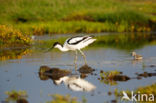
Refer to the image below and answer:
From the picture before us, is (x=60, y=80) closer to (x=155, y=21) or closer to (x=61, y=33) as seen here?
(x=61, y=33)

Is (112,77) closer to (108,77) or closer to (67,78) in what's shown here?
(108,77)

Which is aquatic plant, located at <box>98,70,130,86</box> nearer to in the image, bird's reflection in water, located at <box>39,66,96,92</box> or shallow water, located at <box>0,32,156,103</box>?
shallow water, located at <box>0,32,156,103</box>

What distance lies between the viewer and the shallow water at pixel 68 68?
1102 cm

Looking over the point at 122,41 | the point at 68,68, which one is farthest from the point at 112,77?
the point at 122,41

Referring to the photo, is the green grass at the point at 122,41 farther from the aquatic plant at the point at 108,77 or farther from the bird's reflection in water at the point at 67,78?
the aquatic plant at the point at 108,77

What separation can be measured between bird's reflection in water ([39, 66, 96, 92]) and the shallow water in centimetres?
15

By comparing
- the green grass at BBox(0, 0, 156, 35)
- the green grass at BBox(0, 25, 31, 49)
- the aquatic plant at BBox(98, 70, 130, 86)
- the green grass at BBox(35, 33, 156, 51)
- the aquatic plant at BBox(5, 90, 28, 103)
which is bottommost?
the aquatic plant at BBox(5, 90, 28, 103)

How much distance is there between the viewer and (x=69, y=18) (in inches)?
1187

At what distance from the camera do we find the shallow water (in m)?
11.0

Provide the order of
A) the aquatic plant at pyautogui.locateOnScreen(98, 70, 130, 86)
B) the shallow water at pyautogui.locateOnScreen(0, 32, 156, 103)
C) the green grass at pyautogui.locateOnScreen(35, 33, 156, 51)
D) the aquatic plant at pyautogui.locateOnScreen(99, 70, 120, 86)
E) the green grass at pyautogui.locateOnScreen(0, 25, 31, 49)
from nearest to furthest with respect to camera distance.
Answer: the shallow water at pyautogui.locateOnScreen(0, 32, 156, 103)
the aquatic plant at pyautogui.locateOnScreen(99, 70, 120, 86)
the aquatic plant at pyautogui.locateOnScreen(98, 70, 130, 86)
the green grass at pyautogui.locateOnScreen(0, 25, 31, 49)
the green grass at pyautogui.locateOnScreen(35, 33, 156, 51)

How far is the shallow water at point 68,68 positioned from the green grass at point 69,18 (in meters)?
7.47

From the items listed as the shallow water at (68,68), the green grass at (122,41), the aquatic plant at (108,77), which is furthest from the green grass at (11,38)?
the aquatic plant at (108,77)

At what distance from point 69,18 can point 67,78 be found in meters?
17.4

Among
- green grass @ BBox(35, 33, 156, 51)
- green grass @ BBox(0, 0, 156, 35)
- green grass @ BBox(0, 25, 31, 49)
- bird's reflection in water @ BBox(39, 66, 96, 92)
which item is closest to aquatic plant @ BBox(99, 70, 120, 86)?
bird's reflection in water @ BBox(39, 66, 96, 92)
